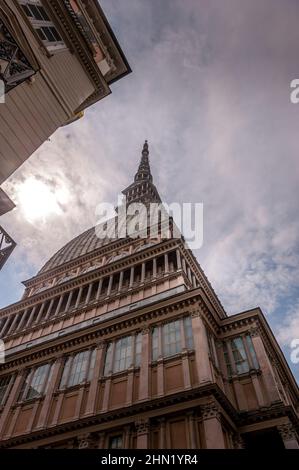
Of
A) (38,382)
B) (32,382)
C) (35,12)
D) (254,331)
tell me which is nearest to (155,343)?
(254,331)

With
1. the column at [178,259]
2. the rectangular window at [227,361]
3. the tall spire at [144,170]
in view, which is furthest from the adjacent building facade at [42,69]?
the tall spire at [144,170]

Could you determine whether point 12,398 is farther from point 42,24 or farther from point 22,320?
point 42,24

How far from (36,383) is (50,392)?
7.08ft

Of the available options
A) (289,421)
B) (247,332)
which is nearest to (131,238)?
(247,332)

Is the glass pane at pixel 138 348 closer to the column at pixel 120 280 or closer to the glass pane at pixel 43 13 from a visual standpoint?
the column at pixel 120 280

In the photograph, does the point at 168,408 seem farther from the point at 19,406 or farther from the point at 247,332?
the point at 19,406

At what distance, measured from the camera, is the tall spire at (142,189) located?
58.2 m

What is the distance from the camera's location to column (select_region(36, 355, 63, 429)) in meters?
19.1

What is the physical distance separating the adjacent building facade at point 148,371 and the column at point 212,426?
1.8 inches

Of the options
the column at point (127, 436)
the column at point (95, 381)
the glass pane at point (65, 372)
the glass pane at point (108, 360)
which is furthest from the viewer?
the glass pane at point (65, 372)

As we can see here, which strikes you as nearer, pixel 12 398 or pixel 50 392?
pixel 50 392

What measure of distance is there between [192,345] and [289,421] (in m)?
5.88

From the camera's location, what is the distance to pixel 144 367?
736 inches

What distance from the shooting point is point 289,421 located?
16000 millimetres
